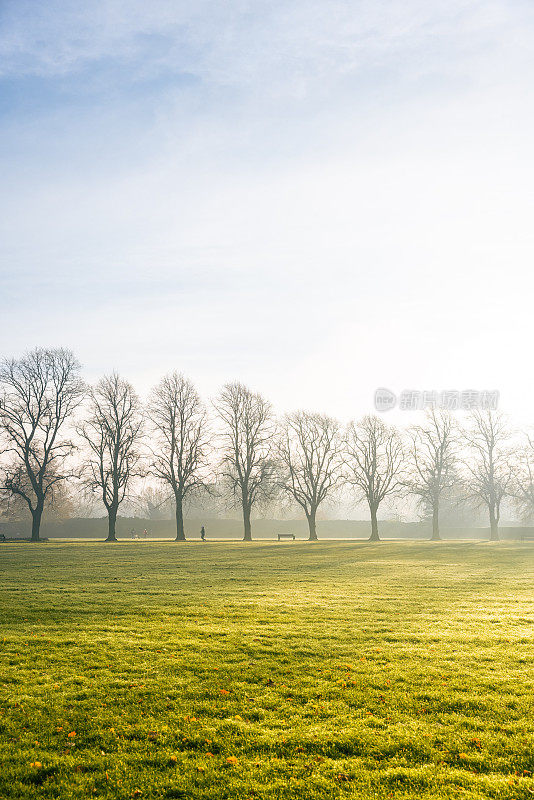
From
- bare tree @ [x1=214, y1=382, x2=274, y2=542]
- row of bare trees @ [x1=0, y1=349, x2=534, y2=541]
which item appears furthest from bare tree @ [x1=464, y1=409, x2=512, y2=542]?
bare tree @ [x1=214, y1=382, x2=274, y2=542]

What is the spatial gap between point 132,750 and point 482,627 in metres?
9.74

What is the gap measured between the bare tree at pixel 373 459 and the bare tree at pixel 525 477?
1346 cm

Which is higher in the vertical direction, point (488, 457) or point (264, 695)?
point (488, 457)

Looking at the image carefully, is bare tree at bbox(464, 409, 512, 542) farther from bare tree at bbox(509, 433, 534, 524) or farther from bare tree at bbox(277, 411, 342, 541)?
bare tree at bbox(277, 411, 342, 541)

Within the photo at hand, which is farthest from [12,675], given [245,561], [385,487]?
[385,487]

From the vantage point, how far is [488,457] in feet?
200

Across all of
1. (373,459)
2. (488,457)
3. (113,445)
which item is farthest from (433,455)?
(113,445)

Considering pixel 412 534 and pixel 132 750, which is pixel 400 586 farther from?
pixel 412 534

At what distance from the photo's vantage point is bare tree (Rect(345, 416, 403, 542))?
58.7 meters

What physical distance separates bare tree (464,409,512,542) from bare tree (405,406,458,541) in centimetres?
214

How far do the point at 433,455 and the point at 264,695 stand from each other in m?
57.0

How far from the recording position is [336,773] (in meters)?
5.93

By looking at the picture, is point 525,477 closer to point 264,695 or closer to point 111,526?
point 111,526

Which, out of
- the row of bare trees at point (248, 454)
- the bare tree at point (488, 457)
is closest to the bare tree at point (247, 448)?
the row of bare trees at point (248, 454)
